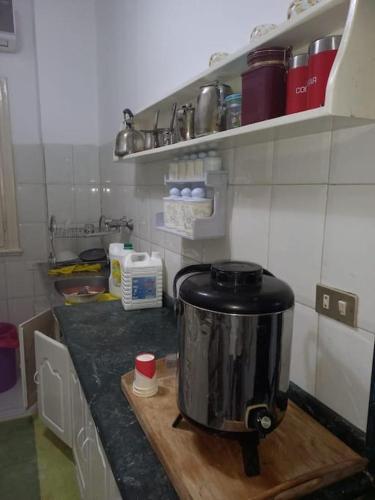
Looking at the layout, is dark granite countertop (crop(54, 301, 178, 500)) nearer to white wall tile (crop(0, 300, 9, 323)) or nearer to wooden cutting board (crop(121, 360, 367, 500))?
wooden cutting board (crop(121, 360, 367, 500))

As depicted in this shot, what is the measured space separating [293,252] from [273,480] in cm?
51

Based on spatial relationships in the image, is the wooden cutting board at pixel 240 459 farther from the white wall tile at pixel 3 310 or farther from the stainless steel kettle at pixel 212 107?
the white wall tile at pixel 3 310

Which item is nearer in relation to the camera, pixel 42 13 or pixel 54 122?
pixel 42 13

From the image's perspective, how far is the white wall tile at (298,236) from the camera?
854 mm

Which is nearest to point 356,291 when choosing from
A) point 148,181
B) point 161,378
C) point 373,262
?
point 373,262

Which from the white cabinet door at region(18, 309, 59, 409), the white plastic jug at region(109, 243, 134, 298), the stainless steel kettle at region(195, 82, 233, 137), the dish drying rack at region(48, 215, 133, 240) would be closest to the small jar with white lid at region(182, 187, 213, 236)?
the stainless steel kettle at region(195, 82, 233, 137)

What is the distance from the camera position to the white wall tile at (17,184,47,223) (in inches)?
102

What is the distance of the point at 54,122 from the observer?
261cm

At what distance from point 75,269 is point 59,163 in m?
0.86

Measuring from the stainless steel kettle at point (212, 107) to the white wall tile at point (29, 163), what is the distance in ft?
6.35

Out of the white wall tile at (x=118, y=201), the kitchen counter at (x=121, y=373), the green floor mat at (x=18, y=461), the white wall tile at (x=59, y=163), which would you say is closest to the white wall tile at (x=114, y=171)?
the white wall tile at (x=118, y=201)

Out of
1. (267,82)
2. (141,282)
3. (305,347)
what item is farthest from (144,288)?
(267,82)

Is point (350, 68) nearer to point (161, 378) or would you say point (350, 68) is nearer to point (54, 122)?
point (161, 378)

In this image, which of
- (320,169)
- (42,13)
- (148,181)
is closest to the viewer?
(320,169)
